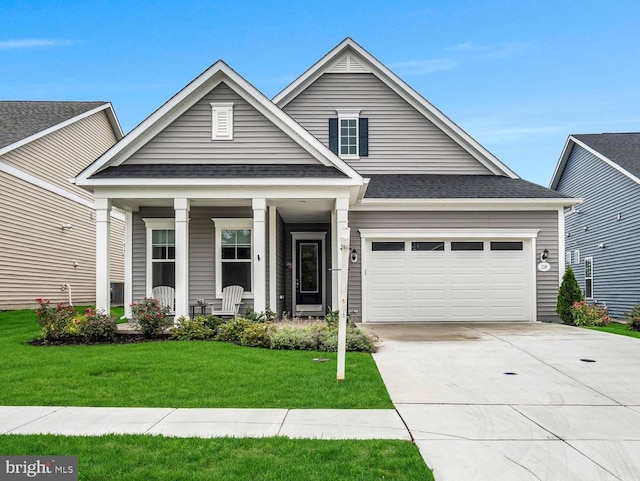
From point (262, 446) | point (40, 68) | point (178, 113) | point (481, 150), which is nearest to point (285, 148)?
point (178, 113)

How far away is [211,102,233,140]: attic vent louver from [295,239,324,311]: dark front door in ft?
19.0

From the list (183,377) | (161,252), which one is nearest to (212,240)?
(161,252)

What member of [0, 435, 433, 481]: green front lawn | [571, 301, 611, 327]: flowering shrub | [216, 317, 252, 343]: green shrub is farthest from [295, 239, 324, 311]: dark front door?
[0, 435, 433, 481]: green front lawn

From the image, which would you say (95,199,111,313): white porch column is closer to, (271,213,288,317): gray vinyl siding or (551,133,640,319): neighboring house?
(271,213,288,317): gray vinyl siding

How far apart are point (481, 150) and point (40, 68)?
2484 centimetres

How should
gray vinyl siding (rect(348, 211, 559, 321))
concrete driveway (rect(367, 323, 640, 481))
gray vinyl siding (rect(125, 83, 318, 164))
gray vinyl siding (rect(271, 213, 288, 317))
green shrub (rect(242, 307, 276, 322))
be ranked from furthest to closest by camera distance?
1. gray vinyl siding (rect(271, 213, 288, 317))
2. gray vinyl siding (rect(348, 211, 559, 321))
3. gray vinyl siding (rect(125, 83, 318, 164))
4. green shrub (rect(242, 307, 276, 322))
5. concrete driveway (rect(367, 323, 640, 481))

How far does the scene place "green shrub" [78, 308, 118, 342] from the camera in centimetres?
1121

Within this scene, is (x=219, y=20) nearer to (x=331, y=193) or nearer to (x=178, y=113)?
(x=178, y=113)

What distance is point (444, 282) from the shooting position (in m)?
A: 15.4

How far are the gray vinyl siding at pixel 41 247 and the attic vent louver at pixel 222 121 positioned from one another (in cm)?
874

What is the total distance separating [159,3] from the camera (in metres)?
22.5

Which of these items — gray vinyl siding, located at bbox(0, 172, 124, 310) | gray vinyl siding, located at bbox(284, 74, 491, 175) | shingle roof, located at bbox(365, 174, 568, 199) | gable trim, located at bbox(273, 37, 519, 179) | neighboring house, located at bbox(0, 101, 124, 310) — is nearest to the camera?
shingle roof, located at bbox(365, 174, 568, 199)

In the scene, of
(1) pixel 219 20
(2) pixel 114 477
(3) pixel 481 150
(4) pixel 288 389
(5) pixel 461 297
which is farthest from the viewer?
(1) pixel 219 20

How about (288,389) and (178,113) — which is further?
(178,113)
